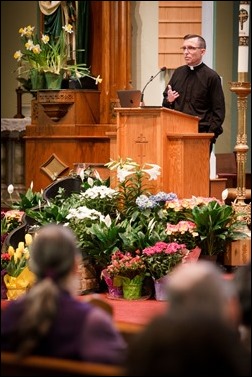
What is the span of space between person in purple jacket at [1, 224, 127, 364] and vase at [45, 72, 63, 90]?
603 centimetres

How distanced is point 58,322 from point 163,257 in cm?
Answer: 334

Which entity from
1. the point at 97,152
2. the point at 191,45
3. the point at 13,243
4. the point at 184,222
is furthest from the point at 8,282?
the point at 97,152

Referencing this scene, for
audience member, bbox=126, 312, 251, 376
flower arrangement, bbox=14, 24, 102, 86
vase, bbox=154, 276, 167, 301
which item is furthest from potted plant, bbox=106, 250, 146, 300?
audience member, bbox=126, 312, 251, 376

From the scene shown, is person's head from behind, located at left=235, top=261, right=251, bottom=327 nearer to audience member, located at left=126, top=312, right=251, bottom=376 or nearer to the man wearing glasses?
audience member, located at left=126, top=312, right=251, bottom=376

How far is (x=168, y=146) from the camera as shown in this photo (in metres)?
8.04

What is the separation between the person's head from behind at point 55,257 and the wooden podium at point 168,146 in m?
3.77

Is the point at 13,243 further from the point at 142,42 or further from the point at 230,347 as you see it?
the point at 230,347

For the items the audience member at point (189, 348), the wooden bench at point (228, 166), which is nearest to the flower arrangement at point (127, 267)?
the wooden bench at point (228, 166)

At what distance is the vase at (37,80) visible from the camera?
33.0 feet

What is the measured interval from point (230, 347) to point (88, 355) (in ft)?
2.03

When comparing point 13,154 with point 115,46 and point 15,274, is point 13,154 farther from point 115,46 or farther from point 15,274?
point 15,274

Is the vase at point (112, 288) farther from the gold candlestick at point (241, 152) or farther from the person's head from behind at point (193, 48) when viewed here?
the person's head from behind at point (193, 48)

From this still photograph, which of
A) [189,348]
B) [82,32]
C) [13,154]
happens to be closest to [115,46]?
[82,32]

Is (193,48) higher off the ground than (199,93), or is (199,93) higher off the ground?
(193,48)
